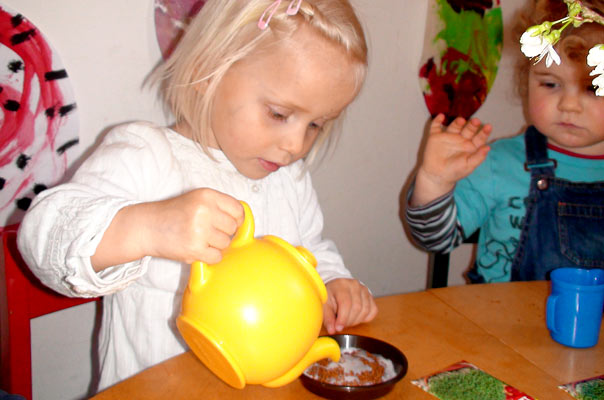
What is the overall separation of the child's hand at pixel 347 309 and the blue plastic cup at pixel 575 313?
0.26 metres

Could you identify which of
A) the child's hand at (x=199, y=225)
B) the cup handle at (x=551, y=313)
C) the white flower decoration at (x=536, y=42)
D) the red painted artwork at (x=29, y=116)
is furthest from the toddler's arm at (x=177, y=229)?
the red painted artwork at (x=29, y=116)

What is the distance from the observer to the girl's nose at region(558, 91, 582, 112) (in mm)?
1163

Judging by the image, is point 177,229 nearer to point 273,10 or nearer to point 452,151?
point 273,10

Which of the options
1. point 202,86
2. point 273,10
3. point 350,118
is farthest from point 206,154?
point 350,118

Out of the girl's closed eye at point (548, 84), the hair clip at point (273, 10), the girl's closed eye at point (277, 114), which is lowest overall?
the girl's closed eye at point (277, 114)

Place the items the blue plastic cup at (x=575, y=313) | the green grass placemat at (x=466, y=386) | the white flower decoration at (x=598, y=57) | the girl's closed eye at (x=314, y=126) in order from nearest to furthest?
the white flower decoration at (x=598, y=57)
the green grass placemat at (x=466, y=386)
the blue plastic cup at (x=575, y=313)
the girl's closed eye at (x=314, y=126)

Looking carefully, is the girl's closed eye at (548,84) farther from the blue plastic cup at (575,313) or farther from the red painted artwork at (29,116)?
the red painted artwork at (29,116)

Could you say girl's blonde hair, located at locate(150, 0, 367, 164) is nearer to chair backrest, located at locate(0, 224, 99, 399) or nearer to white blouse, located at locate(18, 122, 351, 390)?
white blouse, located at locate(18, 122, 351, 390)

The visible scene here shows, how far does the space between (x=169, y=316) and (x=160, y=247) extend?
0.39 metres

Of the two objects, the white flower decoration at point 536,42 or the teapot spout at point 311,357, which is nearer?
the white flower decoration at point 536,42

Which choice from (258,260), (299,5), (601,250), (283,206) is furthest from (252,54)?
(601,250)

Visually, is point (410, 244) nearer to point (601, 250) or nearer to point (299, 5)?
point (601, 250)

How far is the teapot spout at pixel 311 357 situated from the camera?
0.56 metres

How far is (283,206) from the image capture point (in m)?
1.07
